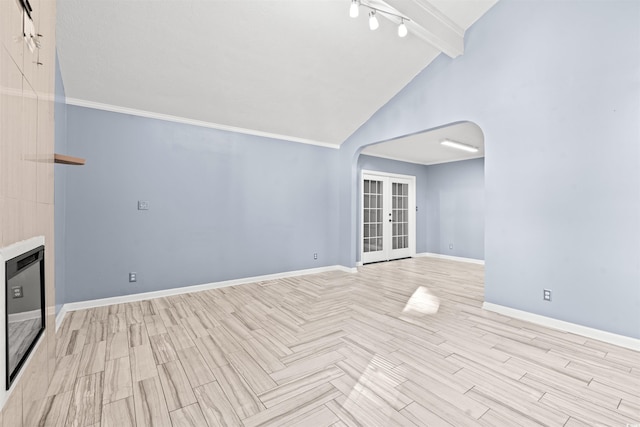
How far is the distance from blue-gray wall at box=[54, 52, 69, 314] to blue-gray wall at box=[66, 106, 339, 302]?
0.14 m

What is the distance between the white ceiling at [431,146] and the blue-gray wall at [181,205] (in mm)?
1559

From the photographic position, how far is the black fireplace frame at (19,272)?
3.60 ft

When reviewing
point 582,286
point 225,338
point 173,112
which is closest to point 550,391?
point 582,286

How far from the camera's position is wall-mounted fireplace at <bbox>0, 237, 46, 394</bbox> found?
1.08 meters

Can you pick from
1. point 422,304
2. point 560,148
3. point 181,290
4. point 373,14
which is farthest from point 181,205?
point 560,148

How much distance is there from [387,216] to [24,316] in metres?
6.36

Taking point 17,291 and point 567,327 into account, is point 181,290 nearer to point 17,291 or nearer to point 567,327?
point 17,291

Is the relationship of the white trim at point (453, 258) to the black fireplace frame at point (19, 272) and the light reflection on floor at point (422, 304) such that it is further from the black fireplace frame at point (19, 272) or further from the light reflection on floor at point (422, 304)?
the black fireplace frame at point (19, 272)

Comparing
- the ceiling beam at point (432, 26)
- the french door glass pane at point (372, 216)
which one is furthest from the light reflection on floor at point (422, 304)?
the ceiling beam at point (432, 26)

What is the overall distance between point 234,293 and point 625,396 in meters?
4.00

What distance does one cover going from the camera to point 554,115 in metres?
2.90

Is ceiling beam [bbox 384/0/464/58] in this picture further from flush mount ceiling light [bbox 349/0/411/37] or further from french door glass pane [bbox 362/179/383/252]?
french door glass pane [bbox 362/179/383/252]

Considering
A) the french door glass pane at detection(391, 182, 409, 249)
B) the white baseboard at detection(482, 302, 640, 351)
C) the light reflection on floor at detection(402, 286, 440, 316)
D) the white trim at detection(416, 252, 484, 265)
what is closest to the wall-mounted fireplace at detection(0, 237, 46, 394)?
the light reflection on floor at detection(402, 286, 440, 316)

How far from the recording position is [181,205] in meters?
4.06
